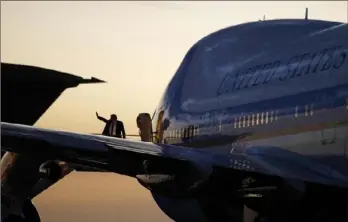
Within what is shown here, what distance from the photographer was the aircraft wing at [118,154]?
11.1m

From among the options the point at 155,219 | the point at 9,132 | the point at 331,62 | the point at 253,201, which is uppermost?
the point at 331,62

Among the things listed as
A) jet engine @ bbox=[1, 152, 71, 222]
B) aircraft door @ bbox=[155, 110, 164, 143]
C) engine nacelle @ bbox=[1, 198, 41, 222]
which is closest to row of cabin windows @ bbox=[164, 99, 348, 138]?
aircraft door @ bbox=[155, 110, 164, 143]

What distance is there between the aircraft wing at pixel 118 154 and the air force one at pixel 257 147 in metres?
0.01

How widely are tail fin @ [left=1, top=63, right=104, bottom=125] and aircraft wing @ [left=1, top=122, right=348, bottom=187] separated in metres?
0.56

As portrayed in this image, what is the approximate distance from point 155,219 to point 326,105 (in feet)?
28.2

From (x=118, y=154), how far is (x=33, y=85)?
1.42 metres

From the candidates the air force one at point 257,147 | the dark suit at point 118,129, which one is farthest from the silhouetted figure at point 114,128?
the air force one at point 257,147

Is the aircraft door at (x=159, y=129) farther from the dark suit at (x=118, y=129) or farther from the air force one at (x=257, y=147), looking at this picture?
the air force one at (x=257, y=147)

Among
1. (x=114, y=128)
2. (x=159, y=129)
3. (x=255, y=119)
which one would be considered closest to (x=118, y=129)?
(x=114, y=128)

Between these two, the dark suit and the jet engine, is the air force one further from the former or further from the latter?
the dark suit

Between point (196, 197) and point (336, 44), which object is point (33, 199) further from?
point (336, 44)

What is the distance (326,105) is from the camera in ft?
39.4

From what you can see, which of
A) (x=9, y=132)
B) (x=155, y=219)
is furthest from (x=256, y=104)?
(x=155, y=219)

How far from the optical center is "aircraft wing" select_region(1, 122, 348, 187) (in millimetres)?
11094
